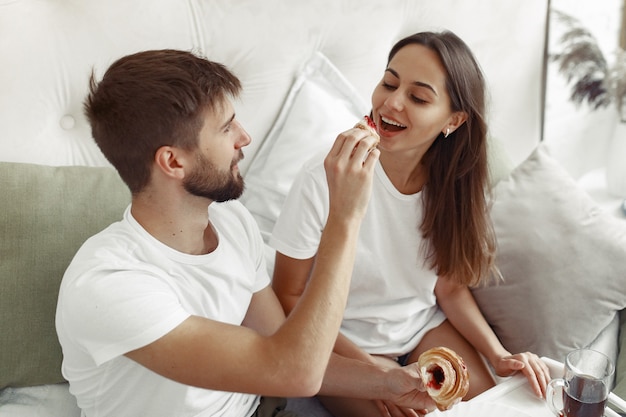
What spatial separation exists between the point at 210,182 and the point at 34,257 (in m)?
0.46

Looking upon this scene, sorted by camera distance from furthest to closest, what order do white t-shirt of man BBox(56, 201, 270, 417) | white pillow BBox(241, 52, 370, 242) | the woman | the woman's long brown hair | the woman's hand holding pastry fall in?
white pillow BBox(241, 52, 370, 242) → the woman's long brown hair → the woman → the woman's hand holding pastry → white t-shirt of man BBox(56, 201, 270, 417)

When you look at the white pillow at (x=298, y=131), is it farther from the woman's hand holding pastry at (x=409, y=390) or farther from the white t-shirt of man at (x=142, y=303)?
the woman's hand holding pastry at (x=409, y=390)

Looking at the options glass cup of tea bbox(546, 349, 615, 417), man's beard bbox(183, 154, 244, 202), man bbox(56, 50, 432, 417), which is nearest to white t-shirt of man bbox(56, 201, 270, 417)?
man bbox(56, 50, 432, 417)

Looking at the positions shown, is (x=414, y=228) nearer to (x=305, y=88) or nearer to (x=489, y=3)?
(x=305, y=88)

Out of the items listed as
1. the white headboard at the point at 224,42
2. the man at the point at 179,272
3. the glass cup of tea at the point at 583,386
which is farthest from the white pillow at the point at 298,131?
the glass cup of tea at the point at 583,386

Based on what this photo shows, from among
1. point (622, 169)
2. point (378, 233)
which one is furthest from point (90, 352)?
point (622, 169)

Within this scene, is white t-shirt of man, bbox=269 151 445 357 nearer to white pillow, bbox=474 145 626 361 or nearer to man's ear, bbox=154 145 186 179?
white pillow, bbox=474 145 626 361

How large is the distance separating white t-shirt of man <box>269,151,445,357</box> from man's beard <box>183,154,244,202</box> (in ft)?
0.90

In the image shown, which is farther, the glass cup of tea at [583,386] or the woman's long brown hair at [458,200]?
the woman's long brown hair at [458,200]

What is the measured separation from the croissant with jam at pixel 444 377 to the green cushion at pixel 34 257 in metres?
0.75

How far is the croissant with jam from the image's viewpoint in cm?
118

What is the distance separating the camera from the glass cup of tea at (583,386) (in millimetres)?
1078

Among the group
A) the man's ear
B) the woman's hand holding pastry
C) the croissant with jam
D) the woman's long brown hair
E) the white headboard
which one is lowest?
the woman's hand holding pastry

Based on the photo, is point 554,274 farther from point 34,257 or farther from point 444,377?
point 34,257
